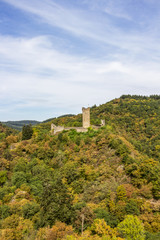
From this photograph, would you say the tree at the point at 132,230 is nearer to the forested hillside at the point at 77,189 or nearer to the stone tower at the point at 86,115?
the forested hillside at the point at 77,189

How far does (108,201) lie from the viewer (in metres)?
23.6

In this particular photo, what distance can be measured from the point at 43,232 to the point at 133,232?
844 centimetres

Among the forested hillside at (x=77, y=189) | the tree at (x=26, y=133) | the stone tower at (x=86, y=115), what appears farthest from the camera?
the tree at (x=26, y=133)

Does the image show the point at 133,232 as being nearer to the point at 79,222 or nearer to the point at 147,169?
the point at 79,222

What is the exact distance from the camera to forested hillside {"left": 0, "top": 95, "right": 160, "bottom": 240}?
63.6 feet

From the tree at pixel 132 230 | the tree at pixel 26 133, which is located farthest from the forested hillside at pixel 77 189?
the tree at pixel 26 133

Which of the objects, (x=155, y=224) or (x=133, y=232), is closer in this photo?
(x=133, y=232)

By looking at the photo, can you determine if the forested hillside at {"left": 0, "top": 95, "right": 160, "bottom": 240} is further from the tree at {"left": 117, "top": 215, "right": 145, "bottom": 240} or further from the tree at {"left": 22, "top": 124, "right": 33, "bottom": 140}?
the tree at {"left": 22, "top": 124, "right": 33, "bottom": 140}

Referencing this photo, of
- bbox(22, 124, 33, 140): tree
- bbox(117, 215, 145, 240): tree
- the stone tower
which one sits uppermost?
the stone tower

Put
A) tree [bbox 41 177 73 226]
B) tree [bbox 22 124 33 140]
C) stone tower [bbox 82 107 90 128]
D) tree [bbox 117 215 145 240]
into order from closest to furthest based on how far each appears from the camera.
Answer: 1. tree [bbox 117 215 145 240]
2. tree [bbox 41 177 73 226]
3. stone tower [bbox 82 107 90 128]
4. tree [bbox 22 124 33 140]

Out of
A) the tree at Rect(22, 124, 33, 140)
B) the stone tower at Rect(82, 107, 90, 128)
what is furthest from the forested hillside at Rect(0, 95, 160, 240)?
the stone tower at Rect(82, 107, 90, 128)

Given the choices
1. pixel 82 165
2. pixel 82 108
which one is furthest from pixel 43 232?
pixel 82 108

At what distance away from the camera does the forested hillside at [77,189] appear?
19391 millimetres

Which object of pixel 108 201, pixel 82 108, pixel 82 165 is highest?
pixel 82 108
